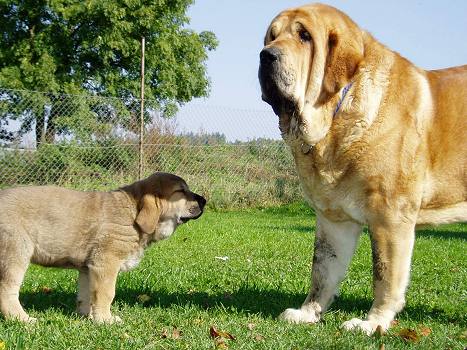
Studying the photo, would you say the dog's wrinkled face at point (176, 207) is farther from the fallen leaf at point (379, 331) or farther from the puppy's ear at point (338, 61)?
the fallen leaf at point (379, 331)

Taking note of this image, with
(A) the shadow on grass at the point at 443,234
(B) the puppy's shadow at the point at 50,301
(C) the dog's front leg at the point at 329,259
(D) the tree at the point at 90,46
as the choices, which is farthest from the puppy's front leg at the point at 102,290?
(D) the tree at the point at 90,46

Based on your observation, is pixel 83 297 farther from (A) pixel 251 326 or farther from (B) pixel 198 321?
(A) pixel 251 326

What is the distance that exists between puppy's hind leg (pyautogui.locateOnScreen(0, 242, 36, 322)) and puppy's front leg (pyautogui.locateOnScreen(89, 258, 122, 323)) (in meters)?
0.39

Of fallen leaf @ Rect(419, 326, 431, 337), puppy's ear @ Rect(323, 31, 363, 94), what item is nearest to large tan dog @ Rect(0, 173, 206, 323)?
puppy's ear @ Rect(323, 31, 363, 94)

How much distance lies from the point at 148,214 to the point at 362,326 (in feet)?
5.40

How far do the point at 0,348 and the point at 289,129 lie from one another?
2.12 metres

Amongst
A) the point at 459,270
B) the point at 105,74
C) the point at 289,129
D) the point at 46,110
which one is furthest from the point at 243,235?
the point at 105,74

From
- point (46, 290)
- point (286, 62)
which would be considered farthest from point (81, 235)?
point (286, 62)

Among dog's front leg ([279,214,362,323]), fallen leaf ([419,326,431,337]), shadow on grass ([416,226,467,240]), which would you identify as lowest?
shadow on grass ([416,226,467,240])

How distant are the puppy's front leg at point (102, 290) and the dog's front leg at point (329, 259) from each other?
131 cm

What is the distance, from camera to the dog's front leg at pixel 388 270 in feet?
12.4

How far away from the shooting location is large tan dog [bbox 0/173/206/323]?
3947 millimetres

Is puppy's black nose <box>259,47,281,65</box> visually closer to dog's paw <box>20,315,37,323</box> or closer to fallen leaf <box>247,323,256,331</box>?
fallen leaf <box>247,323,256,331</box>

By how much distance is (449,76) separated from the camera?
415 centimetres
